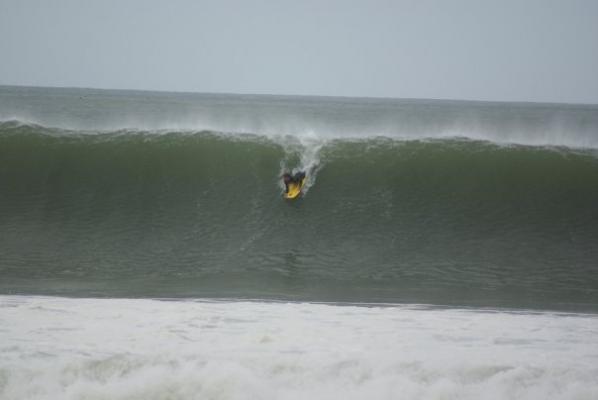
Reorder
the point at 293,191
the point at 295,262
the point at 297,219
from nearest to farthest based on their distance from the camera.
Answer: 1. the point at 295,262
2. the point at 297,219
3. the point at 293,191

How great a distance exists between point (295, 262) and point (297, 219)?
176 cm

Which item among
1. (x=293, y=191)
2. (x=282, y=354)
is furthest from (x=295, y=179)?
(x=282, y=354)

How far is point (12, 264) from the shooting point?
8188mm

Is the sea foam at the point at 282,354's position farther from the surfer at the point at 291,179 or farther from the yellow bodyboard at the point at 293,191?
the surfer at the point at 291,179

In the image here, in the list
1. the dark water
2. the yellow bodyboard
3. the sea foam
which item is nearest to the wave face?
the dark water

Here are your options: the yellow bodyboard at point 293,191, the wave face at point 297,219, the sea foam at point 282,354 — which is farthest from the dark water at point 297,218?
the sea foam at point 282,354

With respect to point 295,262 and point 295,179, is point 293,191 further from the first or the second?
point 295,262

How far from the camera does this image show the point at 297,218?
10.4 meters

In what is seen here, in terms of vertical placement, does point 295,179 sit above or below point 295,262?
above

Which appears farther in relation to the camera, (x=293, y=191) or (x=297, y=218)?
(x=293, y=191)

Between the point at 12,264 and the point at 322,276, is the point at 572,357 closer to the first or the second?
the point at 322,276

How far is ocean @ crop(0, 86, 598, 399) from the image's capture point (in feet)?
12.4

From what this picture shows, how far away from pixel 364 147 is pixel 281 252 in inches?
193

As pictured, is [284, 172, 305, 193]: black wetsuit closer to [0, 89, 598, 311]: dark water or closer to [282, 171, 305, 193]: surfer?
[282, 171, 305, 193]: surfer
